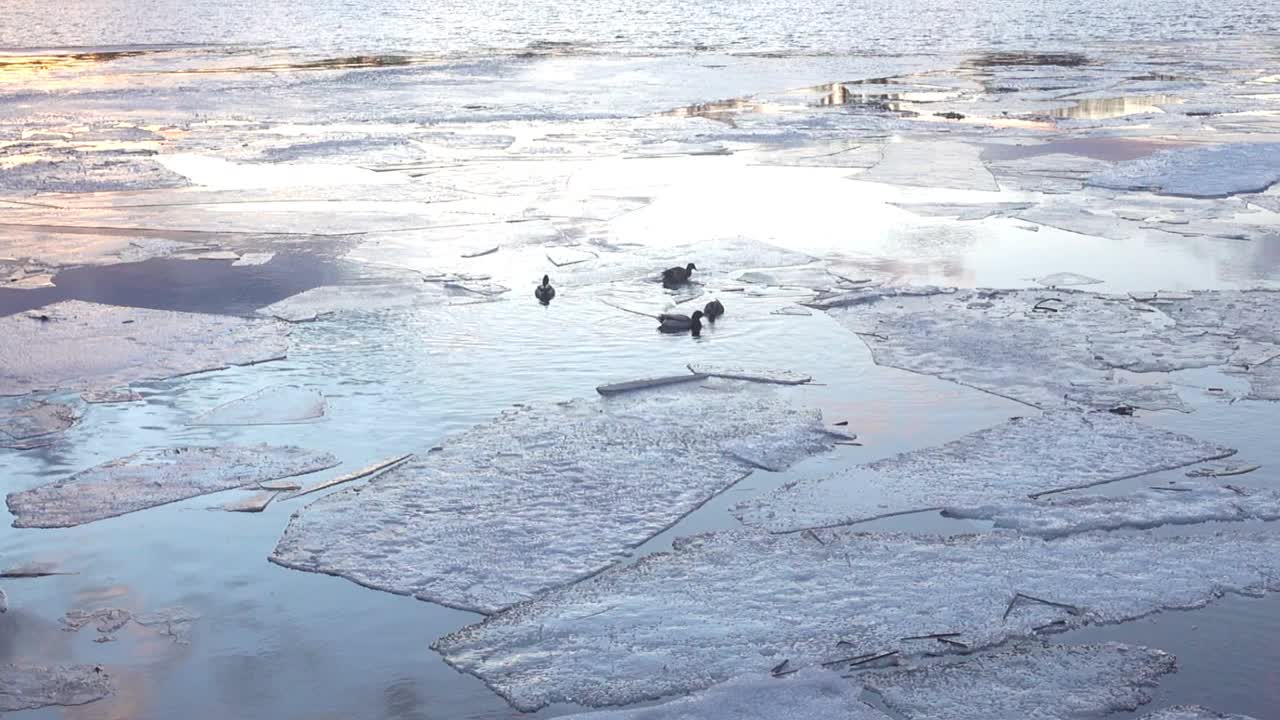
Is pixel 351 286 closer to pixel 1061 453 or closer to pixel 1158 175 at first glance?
pixel 1061 453

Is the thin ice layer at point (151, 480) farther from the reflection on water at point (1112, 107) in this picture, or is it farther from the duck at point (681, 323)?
the reflection on water at point (1112, 107)

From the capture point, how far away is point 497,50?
3138 centimetres

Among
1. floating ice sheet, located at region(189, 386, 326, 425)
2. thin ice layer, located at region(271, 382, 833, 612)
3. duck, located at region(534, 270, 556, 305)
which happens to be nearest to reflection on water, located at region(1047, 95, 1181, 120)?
duck, located at region(534, 270, 556, 305)

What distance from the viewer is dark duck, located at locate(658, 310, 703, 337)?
7062mm

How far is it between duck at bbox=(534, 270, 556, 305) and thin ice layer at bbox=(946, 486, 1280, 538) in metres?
3.39

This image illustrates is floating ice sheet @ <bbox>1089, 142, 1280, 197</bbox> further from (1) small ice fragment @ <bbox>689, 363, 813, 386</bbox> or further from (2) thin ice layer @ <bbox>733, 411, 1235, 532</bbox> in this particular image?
(2) thin ice layer @ <bbox>733, 411, 1235, 532</bbox>

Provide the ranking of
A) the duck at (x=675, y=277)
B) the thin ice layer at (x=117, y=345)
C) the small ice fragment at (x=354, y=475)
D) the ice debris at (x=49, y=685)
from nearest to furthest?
the ice debris at (x=49, y=685), the small ice fragment at (x=354, y=475), the thin ice layer at (x=117, y=345), the duck at (x=675, y=277)

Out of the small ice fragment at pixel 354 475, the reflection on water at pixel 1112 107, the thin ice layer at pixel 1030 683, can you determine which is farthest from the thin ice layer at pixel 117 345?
the reflection on water at pixel 1112 107

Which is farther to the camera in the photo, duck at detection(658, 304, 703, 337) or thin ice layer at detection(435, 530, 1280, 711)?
duck at detection(658, 304, 703, 337)

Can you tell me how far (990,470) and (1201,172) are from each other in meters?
7.46

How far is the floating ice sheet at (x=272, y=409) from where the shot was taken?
580cm

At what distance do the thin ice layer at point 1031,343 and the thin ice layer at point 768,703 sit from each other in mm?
2692

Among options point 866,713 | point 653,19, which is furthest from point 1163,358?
point 653,19

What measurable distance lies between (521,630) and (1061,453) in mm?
2426
